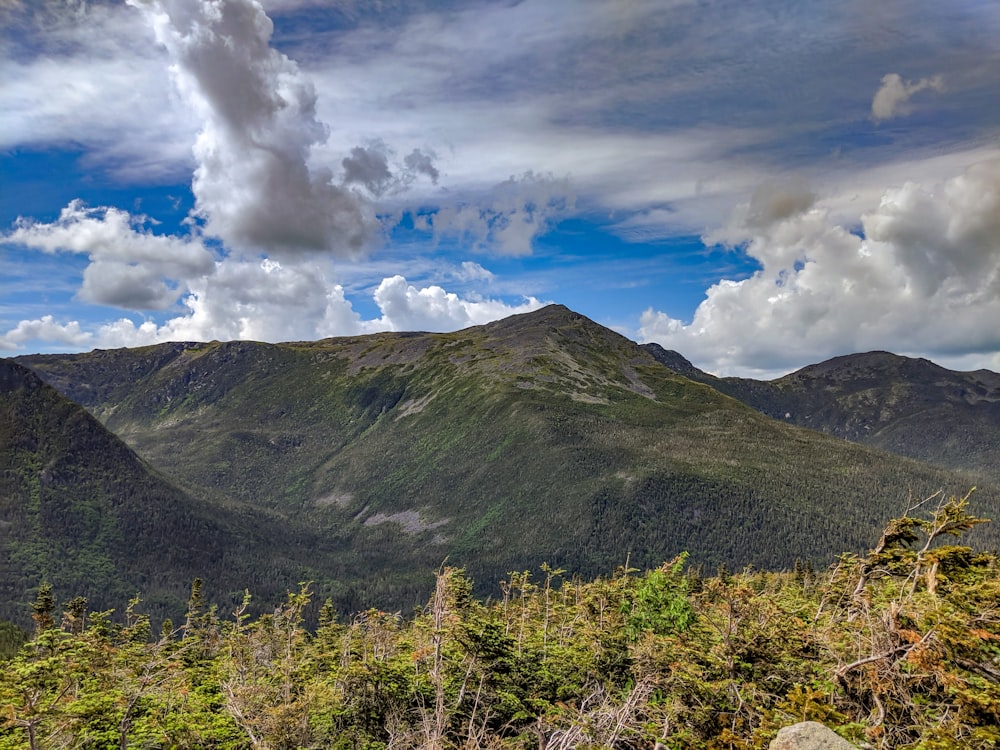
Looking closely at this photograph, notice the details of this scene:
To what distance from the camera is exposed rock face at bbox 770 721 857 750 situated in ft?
49.8

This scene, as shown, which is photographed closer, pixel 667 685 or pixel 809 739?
pixel 809 739

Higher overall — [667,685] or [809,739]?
[809,739]

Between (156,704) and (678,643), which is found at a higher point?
(678,643)

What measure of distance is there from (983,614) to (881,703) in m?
4.46

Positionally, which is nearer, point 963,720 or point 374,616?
point 963,720

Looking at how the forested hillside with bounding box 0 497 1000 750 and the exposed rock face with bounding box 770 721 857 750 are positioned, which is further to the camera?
the forested hillside with bounding box 0 497 1000 750

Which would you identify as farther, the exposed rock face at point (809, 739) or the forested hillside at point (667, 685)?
the forested hillside at point (667, 685)

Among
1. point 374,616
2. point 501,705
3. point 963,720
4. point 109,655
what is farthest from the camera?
point 109,655

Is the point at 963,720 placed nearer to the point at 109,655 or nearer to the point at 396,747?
the point at 396,747

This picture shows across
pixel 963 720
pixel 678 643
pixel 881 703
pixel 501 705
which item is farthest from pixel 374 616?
pixel 963 720

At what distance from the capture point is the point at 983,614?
63.5 feet

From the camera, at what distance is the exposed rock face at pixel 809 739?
49.8ft

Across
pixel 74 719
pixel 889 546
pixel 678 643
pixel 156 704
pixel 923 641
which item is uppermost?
pixel 889 546

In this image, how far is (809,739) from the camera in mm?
15398
